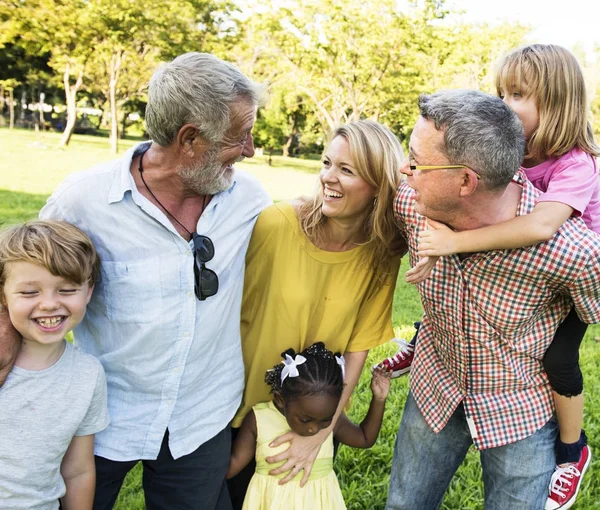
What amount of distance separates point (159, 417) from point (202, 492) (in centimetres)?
48

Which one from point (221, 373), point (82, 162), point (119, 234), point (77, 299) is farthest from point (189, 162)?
point (82, 162)

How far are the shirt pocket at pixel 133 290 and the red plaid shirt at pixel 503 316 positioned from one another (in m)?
1.09

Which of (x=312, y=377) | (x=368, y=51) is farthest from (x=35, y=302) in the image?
(x=368, y=51)

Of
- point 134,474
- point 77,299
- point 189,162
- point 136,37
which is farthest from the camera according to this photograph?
point 136,37

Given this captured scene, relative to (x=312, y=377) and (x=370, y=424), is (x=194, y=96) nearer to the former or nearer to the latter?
(x=312, y=377)

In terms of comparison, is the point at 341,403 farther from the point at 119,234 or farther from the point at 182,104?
the point at 182,104

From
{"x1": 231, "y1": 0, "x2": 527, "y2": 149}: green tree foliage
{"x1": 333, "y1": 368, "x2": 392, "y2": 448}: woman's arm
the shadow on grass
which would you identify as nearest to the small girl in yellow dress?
{"x1": 333, "y1": 368, "x2": 392, "y2": 448}: woman's arm

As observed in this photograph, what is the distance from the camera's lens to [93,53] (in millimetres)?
25734

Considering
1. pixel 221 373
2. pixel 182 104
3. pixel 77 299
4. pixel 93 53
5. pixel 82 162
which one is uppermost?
pixel 182 104

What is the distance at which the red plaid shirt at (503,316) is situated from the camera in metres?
2.15

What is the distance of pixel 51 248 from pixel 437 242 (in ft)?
4.71

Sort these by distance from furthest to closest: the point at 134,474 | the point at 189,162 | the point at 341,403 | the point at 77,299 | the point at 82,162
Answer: the point at 82,162, the point at 134,474, the point at 341,403, the point at 189,162, the point at 77,299

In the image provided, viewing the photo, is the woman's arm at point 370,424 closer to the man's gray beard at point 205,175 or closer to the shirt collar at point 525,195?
the shirt collar at point 525,195

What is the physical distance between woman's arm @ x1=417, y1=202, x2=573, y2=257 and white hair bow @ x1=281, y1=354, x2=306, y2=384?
806 millimetres
